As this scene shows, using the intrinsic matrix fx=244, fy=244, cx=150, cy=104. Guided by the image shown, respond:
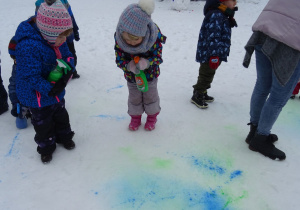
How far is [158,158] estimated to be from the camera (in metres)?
2.57

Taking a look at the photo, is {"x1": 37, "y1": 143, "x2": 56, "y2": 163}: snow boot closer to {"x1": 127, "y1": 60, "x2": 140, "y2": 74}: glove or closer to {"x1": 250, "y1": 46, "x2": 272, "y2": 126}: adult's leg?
{"x1": 127, "y1": 60, "x2": 140, "y2": 74}: glove

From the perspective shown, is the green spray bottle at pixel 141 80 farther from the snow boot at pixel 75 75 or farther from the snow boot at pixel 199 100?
the snow boot at pixel 75 75

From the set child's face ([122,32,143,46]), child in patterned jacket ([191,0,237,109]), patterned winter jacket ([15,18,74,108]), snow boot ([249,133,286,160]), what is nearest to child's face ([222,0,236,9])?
child in patterned jacket ([191,0,237,109])

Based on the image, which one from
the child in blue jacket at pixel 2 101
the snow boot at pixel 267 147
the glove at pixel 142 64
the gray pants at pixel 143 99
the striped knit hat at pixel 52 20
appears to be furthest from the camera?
the child in blue jacket at pixel 2 101

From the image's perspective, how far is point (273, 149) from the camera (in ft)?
8.44

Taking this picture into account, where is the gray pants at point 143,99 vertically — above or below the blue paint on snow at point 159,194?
above

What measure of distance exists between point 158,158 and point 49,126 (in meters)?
1.15

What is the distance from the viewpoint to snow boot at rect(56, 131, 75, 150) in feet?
8.54

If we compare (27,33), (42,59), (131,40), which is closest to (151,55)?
(131,40)

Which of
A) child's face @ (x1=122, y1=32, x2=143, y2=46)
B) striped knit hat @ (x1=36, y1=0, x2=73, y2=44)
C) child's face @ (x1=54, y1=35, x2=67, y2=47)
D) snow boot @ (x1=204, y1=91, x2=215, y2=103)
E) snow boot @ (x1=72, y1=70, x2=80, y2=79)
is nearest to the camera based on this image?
striped knit hat @ (x1=36, y1=0, x2=73, y2=44)

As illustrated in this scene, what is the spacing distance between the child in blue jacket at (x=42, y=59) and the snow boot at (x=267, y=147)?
2.00 metres

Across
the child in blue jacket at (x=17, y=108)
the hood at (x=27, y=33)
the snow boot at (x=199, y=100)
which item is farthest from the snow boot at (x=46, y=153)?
the snow boot at (x=199, y=100)

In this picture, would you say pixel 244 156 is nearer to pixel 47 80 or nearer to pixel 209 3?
pixel 209 3

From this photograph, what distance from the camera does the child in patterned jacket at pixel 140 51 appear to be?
209cm
